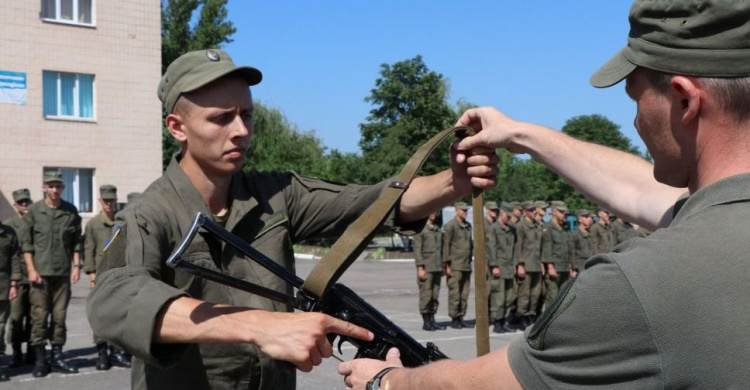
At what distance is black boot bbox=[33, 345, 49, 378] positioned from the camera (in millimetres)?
10414

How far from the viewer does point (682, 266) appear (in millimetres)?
1646

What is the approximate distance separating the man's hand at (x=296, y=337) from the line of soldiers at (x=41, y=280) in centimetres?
910

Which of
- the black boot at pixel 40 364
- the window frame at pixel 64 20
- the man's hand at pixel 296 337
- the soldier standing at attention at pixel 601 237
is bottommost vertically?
the black boot at pixel 40 364

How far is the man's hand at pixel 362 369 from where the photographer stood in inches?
91.7

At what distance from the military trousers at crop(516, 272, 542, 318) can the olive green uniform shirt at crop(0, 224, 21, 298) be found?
9146mm

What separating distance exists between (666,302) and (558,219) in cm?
1685

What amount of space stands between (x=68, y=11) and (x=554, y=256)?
1784 centimetres

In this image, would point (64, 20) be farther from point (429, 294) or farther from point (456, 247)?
point (429, 294)

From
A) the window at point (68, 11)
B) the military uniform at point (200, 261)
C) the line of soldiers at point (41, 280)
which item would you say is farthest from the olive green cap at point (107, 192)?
the window at point (68, 11)

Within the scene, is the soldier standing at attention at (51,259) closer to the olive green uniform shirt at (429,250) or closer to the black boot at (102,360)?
the black boot at (102,360)

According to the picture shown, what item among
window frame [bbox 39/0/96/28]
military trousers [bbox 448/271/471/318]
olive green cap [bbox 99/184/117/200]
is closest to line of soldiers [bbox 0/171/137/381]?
olive green cap [bbox 99/184/117/200]

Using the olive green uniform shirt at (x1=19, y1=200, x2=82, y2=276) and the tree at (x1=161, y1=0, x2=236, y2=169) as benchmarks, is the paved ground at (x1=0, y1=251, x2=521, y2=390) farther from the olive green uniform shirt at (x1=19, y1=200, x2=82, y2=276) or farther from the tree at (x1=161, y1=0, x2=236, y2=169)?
the tree at (x1=161, y1=0, x2=236, y2=169)

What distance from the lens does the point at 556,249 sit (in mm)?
17438

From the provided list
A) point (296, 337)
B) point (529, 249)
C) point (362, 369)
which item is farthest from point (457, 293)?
point (296, 337)
